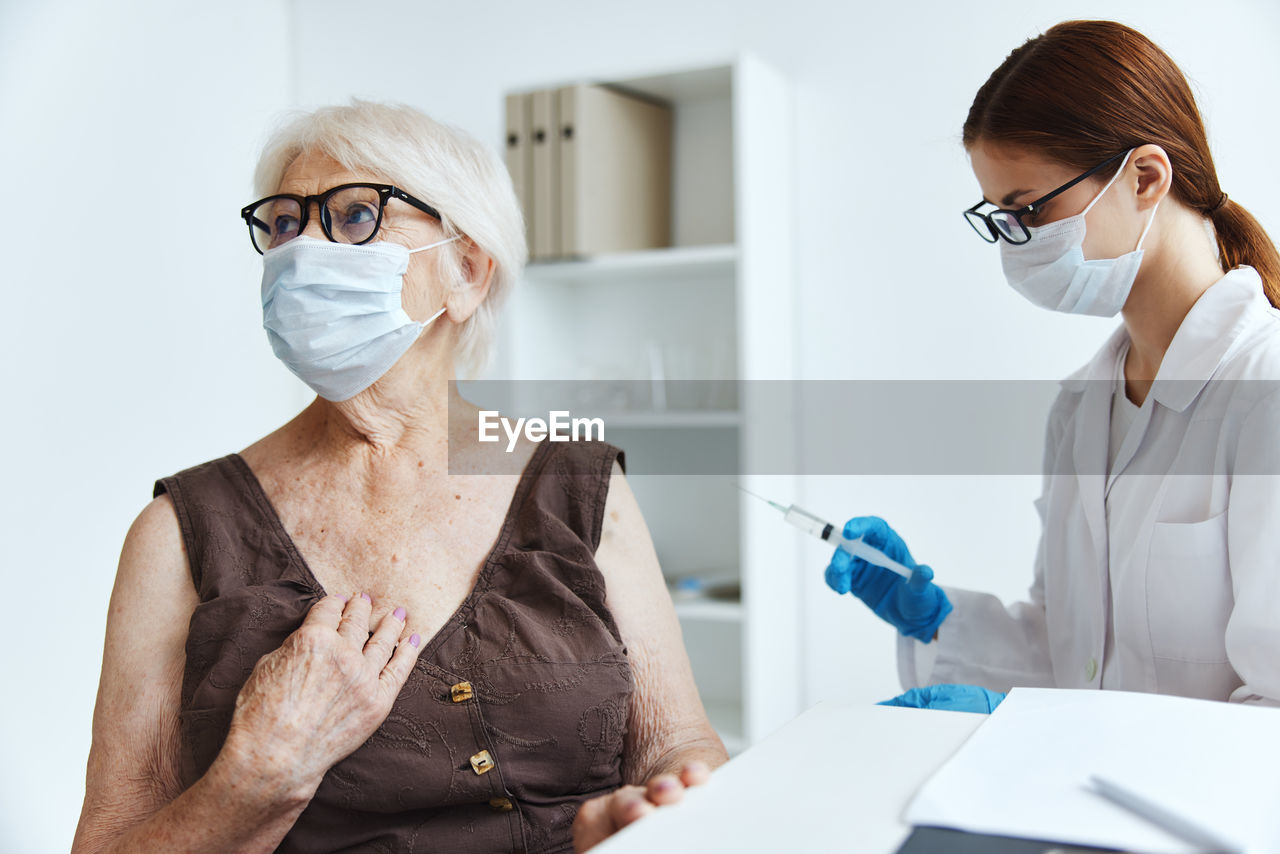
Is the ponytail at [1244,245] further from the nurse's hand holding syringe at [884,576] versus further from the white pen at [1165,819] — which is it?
the white pen at [1165,819]

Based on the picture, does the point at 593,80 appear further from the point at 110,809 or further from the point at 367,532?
the point at 110,809

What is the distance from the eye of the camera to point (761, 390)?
225 cm

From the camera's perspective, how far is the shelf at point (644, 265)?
2242 millimetres

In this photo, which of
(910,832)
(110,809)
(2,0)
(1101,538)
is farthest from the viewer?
(2,0)

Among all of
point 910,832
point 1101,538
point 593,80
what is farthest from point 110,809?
point 593,80

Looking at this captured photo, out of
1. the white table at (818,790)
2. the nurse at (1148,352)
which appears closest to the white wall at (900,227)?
the nurse at (1148,352)

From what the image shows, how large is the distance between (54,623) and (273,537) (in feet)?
5.03

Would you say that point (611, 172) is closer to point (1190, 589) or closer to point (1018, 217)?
point (1018, 217)

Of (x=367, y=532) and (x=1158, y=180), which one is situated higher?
(x=1158, y=180)

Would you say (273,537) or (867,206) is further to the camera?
(867,206)

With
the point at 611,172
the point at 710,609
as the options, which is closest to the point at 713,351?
the point at 611,172

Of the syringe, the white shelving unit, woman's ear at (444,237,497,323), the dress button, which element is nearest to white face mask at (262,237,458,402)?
woman's ear at (444,237,497,323)

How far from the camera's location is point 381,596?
1.11m

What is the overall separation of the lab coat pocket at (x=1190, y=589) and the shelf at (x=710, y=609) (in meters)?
1.15
